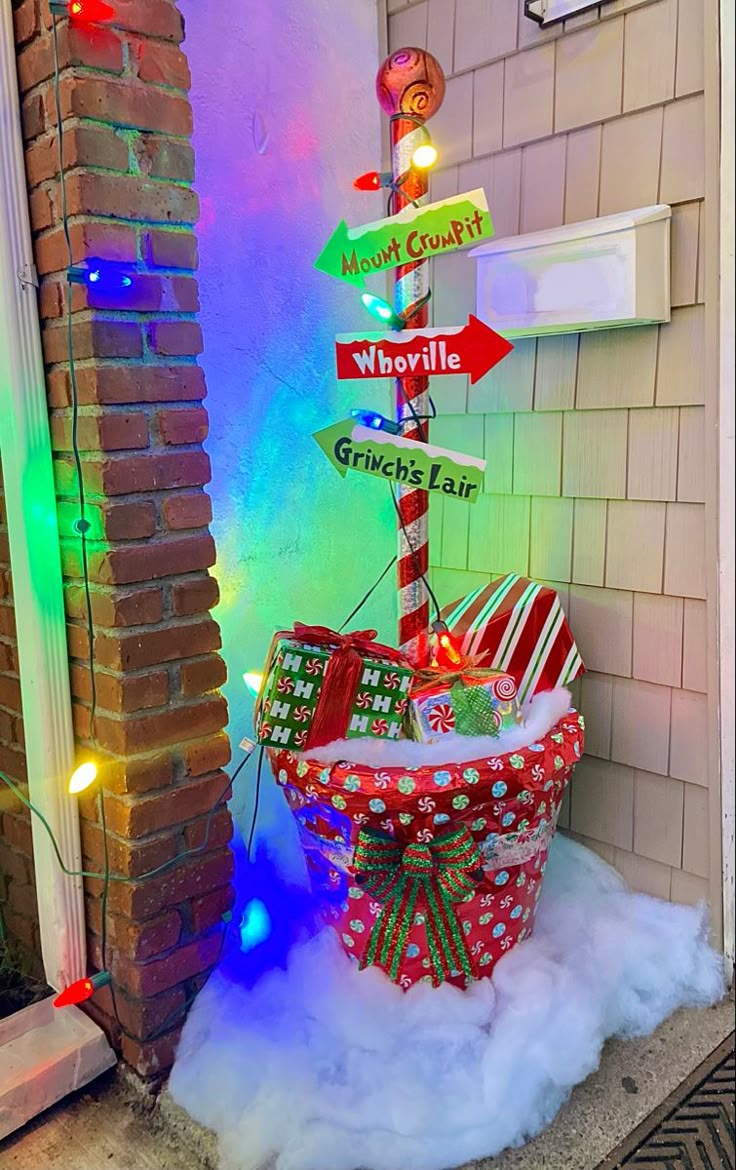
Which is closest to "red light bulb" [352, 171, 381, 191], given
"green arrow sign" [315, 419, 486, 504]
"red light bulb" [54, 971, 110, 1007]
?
"green arrow sign" [315, 419, 486, 504]

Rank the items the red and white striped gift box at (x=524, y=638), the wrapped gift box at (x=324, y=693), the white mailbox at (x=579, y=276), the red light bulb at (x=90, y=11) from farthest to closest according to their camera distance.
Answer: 1. the red and white striped gift box at (x=524, y=638)
2. the white mailbox at (x=579, y=276)
3. the wrapped gift box at (x=324, y=693)
4. the red light bulb at (x=90, y=11)

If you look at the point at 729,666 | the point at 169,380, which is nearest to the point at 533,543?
the point at 729,666

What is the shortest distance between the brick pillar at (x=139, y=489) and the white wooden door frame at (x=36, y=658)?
2 centimetres

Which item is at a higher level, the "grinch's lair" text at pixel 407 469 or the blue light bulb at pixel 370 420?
the blue light bulb at pixel 370 420

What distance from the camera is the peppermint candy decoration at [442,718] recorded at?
1.61 m

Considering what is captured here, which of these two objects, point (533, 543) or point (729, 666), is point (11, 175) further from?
point (729, 666)

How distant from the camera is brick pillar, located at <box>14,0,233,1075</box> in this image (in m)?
1.42

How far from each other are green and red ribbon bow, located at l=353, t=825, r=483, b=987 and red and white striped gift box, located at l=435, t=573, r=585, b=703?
0.40 m

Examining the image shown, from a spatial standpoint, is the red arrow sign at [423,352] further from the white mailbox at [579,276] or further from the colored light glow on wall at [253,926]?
the colored light glow on wall at [253,926]

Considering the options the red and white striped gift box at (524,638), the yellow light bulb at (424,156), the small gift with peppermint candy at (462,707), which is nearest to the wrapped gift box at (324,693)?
the small gift with peppermint candy at (462,707)

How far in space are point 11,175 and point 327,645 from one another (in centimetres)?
91

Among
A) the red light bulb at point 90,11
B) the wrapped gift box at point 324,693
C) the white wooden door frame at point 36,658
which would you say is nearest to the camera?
Result: the red light bulb at point 90,11

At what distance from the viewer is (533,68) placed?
6.27 feet

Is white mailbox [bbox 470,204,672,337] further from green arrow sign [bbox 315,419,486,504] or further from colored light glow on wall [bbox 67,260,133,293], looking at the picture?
colored light glow on wall [bbox 67,260,133,293]
